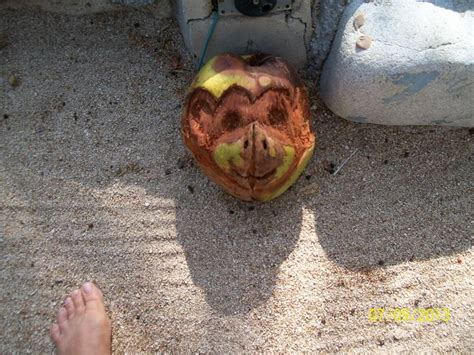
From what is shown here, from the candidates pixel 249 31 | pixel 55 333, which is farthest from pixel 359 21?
pixel 55 333

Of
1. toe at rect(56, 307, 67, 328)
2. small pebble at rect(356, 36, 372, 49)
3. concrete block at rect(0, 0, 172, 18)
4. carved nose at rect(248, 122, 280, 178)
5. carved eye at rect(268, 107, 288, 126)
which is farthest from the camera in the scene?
concrete block at rect(0, 0, 172, 18)

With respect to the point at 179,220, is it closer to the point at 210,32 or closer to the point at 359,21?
the point at 210,32

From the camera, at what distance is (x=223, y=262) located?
6.88ft

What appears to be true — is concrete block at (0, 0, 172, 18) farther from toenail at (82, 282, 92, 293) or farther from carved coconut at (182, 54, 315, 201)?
toenail at (82, 282, 92, 293)

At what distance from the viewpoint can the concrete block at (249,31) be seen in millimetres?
2047

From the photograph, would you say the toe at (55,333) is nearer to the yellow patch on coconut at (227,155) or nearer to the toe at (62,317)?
the toe at (62,317)

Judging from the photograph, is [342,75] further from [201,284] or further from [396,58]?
[201,284]

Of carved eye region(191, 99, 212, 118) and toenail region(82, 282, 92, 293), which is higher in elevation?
carved eye region(191, 99, 212, 118)

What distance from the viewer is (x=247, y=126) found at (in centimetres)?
174

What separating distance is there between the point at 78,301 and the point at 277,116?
3.86 ft

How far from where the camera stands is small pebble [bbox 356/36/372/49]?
1.94m

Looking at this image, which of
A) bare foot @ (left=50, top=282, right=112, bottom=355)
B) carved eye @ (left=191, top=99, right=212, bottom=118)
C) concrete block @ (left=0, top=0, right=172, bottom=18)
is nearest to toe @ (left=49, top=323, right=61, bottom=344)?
bare foot @ (left=50, top=282, right=112, bottom=355)

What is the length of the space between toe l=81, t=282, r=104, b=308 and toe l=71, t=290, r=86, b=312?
2cm

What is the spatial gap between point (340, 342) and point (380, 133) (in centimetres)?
99
